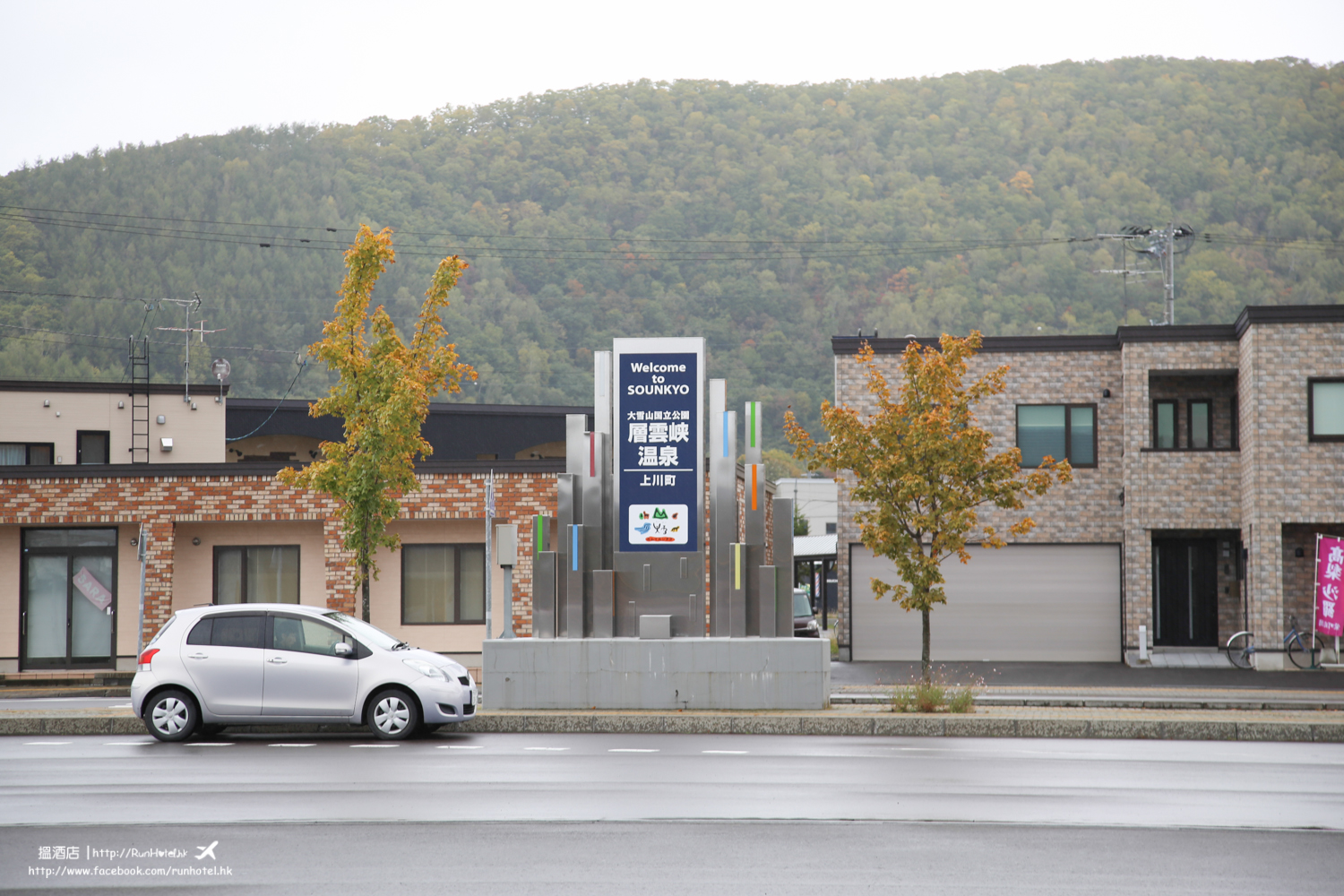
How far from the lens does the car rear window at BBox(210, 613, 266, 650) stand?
15180 mm

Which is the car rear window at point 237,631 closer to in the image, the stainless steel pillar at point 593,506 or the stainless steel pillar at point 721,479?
the stainless steel pillar at point 593,506

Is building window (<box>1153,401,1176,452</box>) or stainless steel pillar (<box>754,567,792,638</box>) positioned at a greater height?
building window (<box>1153,401,1176,452</box>)

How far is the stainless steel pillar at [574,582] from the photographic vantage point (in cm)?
1783

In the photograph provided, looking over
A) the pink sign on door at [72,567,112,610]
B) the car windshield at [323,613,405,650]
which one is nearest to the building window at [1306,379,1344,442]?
the car windshield at [323,613,405,650]

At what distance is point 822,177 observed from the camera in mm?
85812

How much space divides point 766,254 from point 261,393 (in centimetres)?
3154

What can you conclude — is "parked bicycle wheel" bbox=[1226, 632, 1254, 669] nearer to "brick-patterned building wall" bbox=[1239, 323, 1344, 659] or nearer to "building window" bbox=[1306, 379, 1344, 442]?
"brick-patterned building wall" bbox=[1239, 323, 1344, 659]

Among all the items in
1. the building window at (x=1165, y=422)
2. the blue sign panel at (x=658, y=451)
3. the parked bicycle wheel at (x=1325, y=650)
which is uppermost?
the building window at (x=1165, y=422)

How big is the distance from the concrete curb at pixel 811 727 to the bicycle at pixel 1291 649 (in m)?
13.2

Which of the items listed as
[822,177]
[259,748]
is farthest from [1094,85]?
[259,748]

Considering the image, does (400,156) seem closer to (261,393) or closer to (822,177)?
(261,393)

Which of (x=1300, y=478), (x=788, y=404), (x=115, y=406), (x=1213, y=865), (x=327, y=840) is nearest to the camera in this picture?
(x=1213, y=865)

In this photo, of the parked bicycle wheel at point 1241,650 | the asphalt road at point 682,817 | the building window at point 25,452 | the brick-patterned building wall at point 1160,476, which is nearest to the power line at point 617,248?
the building window at point 25,452

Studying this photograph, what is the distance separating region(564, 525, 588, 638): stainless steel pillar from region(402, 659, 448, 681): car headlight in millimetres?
2836
